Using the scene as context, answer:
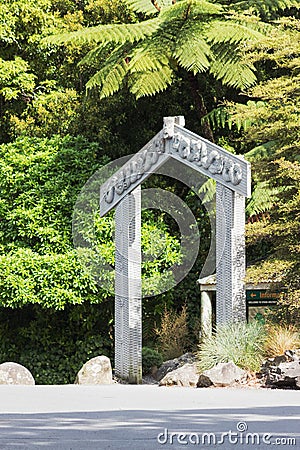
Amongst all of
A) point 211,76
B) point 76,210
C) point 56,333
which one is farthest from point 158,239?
point 211,76

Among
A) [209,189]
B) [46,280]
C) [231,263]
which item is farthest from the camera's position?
[209,189]

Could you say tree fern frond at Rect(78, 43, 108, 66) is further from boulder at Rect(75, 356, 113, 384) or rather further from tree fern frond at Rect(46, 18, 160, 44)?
boulder at Rect(75, 356, 113, 384)

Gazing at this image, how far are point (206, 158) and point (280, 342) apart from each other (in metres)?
2.68

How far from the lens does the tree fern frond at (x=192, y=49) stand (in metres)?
15.9

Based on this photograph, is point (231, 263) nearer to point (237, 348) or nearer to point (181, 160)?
point (237, 348)

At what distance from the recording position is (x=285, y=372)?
10.8 metres

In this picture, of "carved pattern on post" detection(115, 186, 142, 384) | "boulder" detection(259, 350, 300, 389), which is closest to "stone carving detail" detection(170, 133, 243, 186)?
"carved pattern on post" detection(115, 186, 142, 384)

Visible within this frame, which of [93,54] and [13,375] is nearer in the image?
[13,375]

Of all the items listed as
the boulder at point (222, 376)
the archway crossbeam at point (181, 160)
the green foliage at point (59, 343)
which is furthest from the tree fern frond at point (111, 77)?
the boulder at point (222, 376)

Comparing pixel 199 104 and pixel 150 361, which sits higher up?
pixel 199 104

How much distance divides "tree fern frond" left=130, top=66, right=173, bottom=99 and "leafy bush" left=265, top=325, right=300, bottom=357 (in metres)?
5.71

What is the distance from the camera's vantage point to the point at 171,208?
18.3 metres

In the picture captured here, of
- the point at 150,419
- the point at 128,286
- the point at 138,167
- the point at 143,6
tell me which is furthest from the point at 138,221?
the point at 150,419

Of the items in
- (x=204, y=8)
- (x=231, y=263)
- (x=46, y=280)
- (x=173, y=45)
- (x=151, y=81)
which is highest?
(x=204, y=8)
